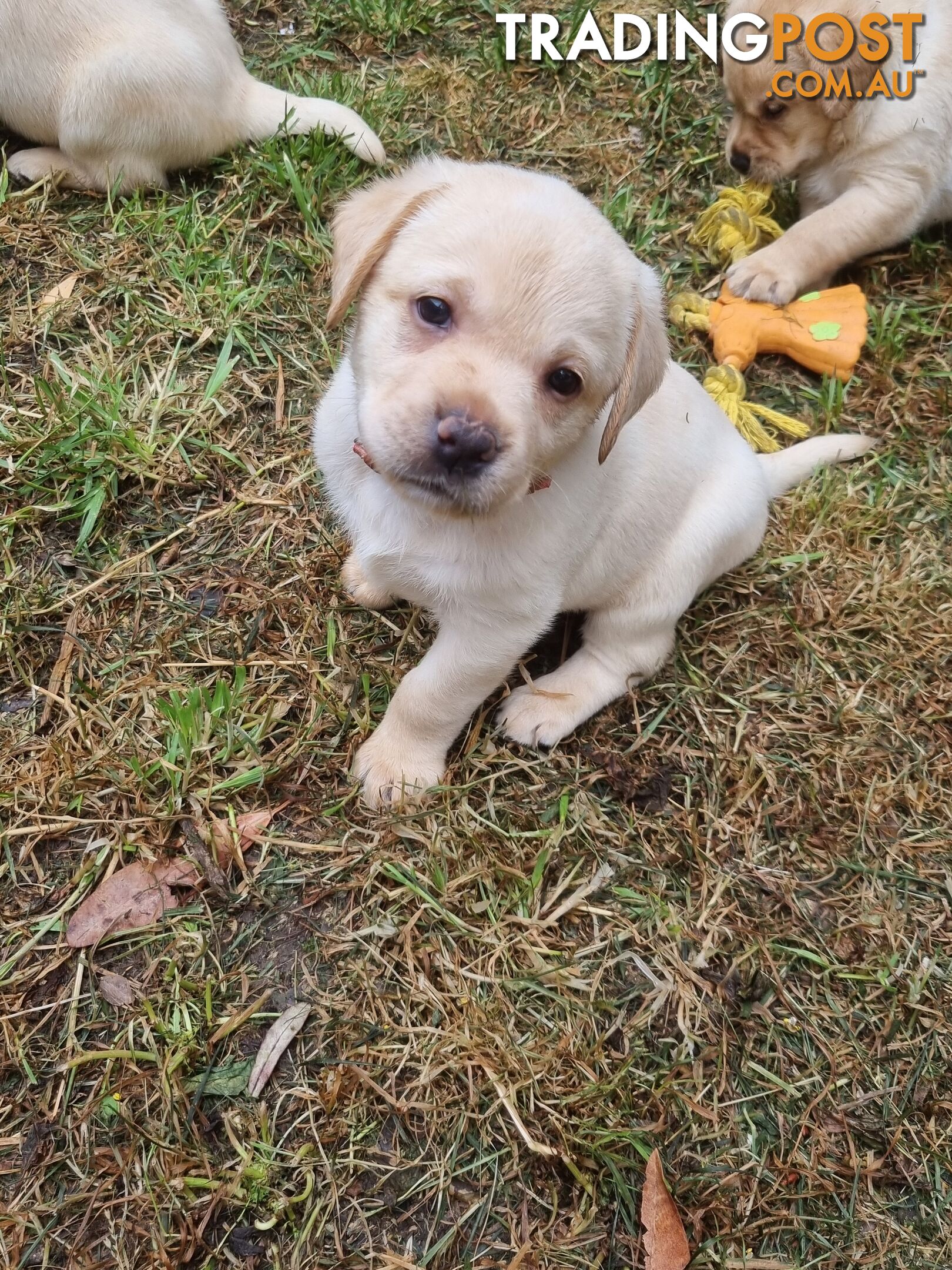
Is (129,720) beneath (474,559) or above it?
beneath

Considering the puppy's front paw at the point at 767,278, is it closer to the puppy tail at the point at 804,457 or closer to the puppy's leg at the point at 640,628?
the puppy tail at the point at 804,457

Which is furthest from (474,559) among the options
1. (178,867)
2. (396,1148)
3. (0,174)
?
(0,174)

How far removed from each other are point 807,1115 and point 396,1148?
1186 millimetres

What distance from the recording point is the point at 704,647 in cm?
341

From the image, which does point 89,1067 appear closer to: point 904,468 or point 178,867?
point 178,867

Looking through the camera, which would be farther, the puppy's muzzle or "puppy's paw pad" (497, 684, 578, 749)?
"puppy's paw pad" (497, 684, 578, 749)

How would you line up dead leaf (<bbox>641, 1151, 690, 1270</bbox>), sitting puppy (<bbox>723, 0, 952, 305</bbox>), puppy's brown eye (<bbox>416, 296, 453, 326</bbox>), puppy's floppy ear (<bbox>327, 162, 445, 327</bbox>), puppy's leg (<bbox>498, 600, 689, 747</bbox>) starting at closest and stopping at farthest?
puppy's brown eye (<bbox>416, 296, 453, 326</bbox>)
puppy's floppy ear (<bbox>327, 162, 445, 327</bbox>)
dead leaf (<bbox>641, 1151, 690, 1270</bbox>)
puppy's leg (<bbox>498, 600, 689, 747</bbox>)
sitting puppy (<bbox>723, 0, 952, 305</bbox>)

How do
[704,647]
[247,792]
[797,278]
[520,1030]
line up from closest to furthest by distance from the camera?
[520,1030], [247,792], [704,647], [797,278]

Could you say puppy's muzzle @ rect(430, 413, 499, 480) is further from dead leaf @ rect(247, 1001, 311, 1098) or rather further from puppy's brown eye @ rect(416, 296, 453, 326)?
dead leaf @ rect(247, 1001, 311, 1098)

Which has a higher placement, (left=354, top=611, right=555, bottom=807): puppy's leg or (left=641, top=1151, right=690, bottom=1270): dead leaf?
(left=354, top=611, right=555, bottom=807): puppy's leg

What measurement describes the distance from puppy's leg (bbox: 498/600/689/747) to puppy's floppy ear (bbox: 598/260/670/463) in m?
0.82

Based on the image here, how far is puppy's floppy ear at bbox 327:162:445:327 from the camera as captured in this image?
2205mm

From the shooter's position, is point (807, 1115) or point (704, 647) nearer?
point (807, 1115)

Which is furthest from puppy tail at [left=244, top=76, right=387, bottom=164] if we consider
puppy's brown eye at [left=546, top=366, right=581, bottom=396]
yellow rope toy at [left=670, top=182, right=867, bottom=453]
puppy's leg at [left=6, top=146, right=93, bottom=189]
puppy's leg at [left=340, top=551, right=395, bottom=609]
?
puppy's brown eye at [left=546, top=366, right=581, bottom=396]
